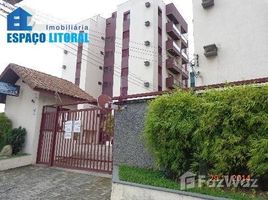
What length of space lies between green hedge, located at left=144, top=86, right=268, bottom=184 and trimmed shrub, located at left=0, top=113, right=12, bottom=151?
26.0 ft

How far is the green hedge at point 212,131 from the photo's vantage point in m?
5.18

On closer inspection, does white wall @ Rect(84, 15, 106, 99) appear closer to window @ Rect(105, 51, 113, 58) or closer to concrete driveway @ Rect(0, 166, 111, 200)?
window @ Rect(105, 51, 113, 58)

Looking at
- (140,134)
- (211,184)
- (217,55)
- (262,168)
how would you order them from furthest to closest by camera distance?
1. (217,55)
2. (140,134)
3. (211,184)
4. (262,168)

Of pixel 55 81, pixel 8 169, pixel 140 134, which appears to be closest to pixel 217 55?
pixel 140 134

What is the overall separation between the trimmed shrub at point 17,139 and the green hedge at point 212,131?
708 centimetres

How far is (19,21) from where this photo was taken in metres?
12.3

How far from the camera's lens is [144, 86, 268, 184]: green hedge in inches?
204

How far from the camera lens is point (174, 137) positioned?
615cm

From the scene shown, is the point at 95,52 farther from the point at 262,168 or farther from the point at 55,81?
the point at 262,168

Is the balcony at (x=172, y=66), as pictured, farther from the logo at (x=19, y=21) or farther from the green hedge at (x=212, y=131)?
the green hedge at (x=212, y=131)

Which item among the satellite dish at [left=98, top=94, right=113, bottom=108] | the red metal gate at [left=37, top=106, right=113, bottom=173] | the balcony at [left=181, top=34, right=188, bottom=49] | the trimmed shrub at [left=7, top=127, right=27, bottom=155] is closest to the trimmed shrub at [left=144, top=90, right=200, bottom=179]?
the satellite dish at [left=98, top=94, right=113, bottom=108]

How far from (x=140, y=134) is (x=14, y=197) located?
364 cm

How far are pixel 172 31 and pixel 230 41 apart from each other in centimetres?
2185

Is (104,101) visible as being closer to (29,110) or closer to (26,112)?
(29,110)
